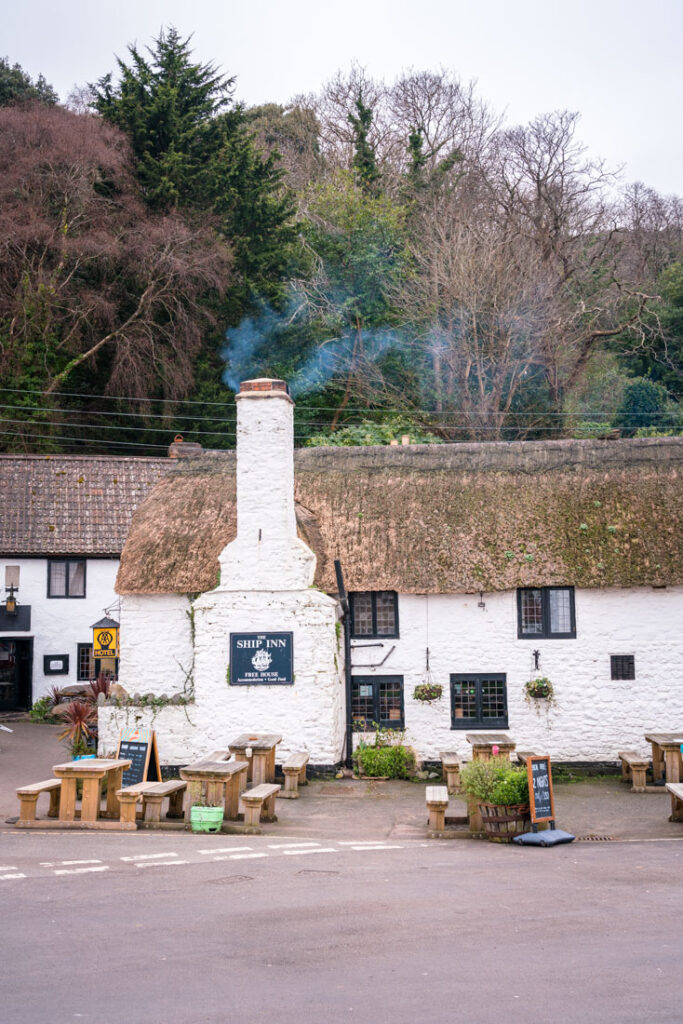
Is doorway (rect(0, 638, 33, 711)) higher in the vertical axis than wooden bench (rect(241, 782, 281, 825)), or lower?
Answer: higher

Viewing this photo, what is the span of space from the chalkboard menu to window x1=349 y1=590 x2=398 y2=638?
20.9 feet

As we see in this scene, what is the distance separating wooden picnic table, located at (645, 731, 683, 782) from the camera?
17203 millimetres

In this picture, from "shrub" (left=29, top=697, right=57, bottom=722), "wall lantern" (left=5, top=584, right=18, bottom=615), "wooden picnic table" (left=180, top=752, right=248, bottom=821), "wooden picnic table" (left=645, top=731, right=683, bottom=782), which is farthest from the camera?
"wall lantern" (left=5, top=584, right=18, bottom=615)

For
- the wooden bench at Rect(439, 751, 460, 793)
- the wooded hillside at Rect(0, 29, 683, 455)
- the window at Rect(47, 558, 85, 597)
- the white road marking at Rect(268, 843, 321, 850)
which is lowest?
the white road marking at Rect(268, 843, 321, 850)

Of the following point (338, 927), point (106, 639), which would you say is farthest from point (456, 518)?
point (338, 927)

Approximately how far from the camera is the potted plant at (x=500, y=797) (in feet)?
47.5

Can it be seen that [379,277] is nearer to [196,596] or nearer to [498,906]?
[196,596]

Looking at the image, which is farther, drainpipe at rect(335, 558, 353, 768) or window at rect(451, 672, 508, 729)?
window at rect(451, 672, 508, 729)

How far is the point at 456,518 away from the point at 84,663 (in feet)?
46.5

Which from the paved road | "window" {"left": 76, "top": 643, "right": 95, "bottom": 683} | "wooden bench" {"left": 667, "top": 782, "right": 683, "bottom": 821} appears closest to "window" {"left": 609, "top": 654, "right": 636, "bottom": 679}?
"wooden bench" {"left": 667, "top": 782, "right": 683, "bottom": 821}

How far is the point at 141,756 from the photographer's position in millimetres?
17172

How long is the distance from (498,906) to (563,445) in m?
14.0

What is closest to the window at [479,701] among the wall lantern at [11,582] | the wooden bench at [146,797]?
the wooden bench at [146,797]

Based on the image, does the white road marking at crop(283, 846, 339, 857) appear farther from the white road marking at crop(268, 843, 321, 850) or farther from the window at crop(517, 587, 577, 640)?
the window at crop(517, 587, 577, 640)
